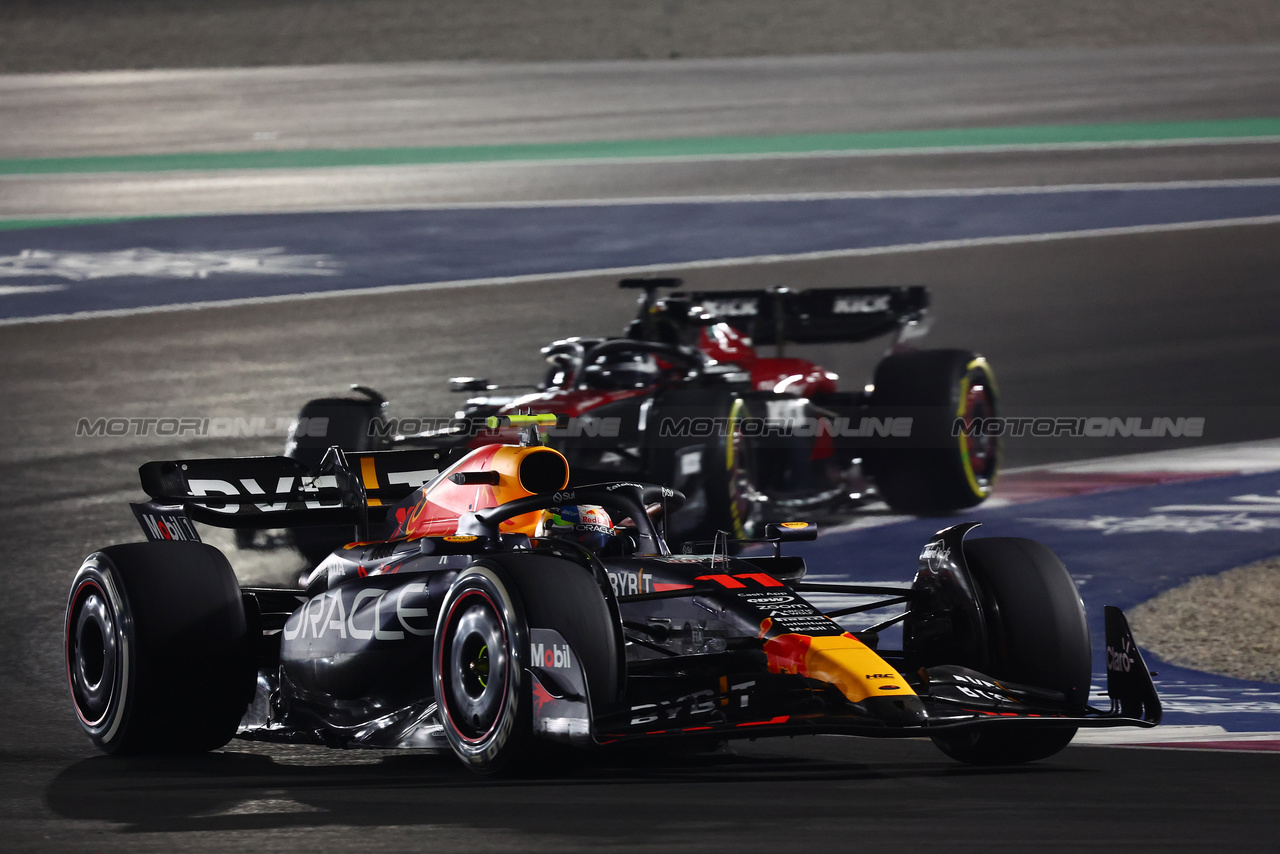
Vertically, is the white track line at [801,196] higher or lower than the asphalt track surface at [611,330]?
higher

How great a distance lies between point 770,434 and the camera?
13.6 m

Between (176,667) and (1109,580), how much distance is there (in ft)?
21.2

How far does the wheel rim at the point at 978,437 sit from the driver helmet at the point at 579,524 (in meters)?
6.19

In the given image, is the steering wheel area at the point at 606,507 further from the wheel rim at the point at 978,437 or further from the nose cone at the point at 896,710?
the wheel rim at the point at 978,437

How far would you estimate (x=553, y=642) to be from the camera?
661 cm

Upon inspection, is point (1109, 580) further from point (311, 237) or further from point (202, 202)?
point (202, 202)

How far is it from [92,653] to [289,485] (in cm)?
170

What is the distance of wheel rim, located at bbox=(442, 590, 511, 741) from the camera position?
6.80 meters

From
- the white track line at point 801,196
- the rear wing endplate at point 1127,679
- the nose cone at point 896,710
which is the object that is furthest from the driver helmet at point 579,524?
the white track line at point 801,196

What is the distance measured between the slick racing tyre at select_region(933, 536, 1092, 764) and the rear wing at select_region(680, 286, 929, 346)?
7093mm

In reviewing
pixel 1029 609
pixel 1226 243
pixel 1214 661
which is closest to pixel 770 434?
pixel 1214 661

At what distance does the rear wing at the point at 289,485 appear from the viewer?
30.5 ft

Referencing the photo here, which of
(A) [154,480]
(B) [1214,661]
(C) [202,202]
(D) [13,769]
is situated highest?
(C) [202,202]

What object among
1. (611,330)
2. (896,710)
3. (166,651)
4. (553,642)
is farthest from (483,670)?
(611,330)
